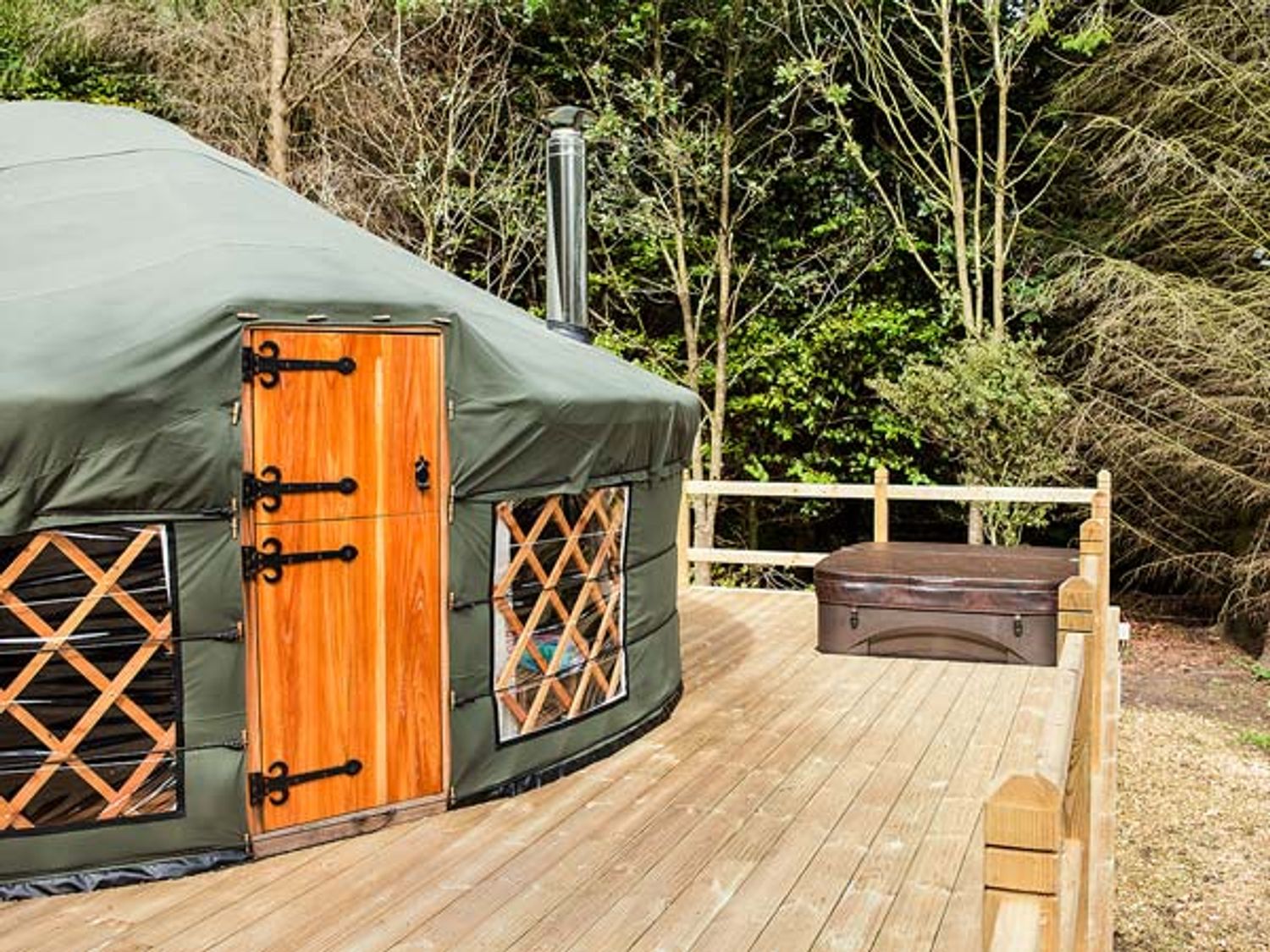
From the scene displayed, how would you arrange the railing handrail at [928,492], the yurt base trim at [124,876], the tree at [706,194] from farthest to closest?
the tree at [706,194] → the railing handrail at [928,492] → the yurt base trim at [124,876]

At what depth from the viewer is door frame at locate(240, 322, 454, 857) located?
2973 mm

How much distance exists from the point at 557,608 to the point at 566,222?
1.90m

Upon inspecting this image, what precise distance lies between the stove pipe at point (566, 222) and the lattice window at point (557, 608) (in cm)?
122

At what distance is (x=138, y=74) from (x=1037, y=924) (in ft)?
31.1

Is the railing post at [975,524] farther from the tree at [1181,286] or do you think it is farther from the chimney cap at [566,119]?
the chimney cap at [566,119]

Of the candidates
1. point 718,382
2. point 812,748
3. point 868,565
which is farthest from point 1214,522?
point 812,748

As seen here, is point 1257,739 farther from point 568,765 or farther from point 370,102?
point 370,102

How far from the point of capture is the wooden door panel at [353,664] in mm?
3037

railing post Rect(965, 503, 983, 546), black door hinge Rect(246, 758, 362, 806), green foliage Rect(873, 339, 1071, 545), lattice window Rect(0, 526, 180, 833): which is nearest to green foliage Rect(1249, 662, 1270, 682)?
green foliage Rect(873, 339, 1071, 545)

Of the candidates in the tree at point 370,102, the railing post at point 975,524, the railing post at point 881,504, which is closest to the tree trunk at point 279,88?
the tree at point 370,102

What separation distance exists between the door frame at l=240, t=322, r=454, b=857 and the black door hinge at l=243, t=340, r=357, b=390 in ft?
0.09

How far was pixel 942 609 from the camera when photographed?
5.06 meters

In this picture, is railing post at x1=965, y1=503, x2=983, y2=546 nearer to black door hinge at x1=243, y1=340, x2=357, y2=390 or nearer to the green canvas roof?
the green canvas roof

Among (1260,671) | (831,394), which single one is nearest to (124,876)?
(831,394)
